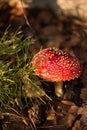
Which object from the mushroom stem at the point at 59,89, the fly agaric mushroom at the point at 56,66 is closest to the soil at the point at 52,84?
the mushroom stem at the point at 59,89

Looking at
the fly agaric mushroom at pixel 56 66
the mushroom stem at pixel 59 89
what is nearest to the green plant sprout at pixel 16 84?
the fly agaric mushroom at pixel 56 66

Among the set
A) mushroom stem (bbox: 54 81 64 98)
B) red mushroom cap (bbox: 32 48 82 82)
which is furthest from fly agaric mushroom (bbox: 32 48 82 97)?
mushroom stem (bbox: 54 81 64 98)

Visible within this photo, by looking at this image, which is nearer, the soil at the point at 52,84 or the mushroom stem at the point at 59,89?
the soil at the point at 52,84

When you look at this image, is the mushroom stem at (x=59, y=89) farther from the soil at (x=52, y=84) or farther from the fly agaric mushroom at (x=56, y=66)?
the fly agaric mushroom at (x=56, y=66)

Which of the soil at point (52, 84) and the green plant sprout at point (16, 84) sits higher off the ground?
the green plant sprout at point (16, 84)

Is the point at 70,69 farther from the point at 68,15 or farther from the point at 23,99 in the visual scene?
the point at 68,15

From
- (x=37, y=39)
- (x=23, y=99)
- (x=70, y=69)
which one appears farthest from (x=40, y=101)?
(x=37, y=39)

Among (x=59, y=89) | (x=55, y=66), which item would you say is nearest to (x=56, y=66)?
(x=55, y=66)

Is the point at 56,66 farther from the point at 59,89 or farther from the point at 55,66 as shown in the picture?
the point at 59,89
